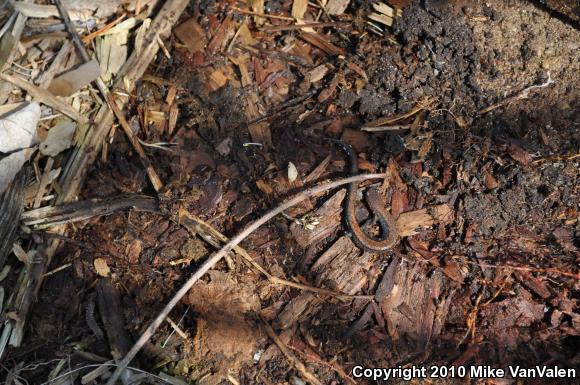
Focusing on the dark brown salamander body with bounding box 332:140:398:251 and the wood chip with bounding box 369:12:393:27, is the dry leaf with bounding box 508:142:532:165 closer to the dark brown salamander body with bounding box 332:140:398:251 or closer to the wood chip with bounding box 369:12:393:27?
the dark brown salamander body with bounding box 332:140:398:251

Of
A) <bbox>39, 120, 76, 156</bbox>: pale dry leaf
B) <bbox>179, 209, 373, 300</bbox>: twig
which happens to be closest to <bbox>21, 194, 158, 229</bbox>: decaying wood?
<bbox>179, 209, 373, 300</bbox>: twig

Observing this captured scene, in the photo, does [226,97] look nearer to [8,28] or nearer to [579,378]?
[8,28]

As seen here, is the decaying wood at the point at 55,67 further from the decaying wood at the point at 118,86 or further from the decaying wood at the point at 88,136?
the decaying wood at the point at 118,86

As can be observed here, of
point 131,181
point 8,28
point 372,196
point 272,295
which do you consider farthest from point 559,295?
point 8,28

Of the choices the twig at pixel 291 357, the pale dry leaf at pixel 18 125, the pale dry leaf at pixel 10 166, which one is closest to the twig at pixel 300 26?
the pale dry leaf at pixel 18 125

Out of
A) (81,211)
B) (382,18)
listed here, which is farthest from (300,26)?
(81,211)

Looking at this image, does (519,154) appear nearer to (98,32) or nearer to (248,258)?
(248,258)
